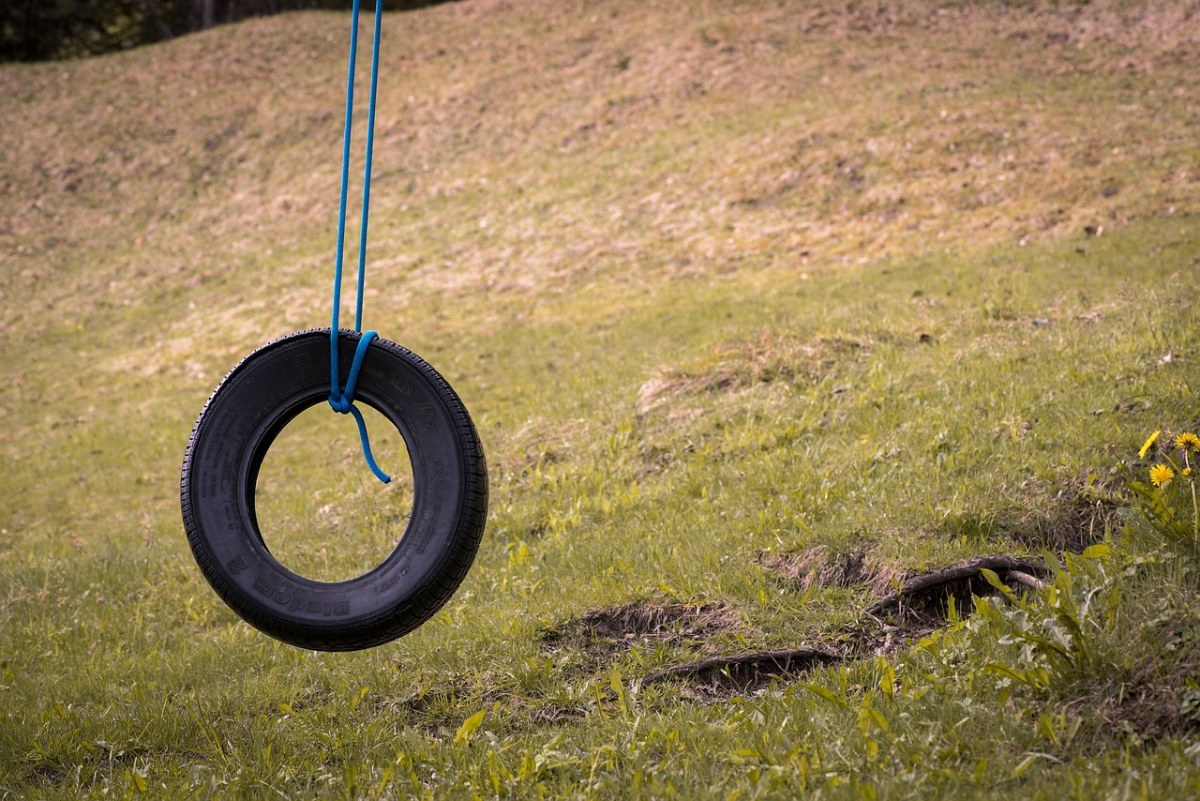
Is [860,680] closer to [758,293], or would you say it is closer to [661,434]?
[661,434]

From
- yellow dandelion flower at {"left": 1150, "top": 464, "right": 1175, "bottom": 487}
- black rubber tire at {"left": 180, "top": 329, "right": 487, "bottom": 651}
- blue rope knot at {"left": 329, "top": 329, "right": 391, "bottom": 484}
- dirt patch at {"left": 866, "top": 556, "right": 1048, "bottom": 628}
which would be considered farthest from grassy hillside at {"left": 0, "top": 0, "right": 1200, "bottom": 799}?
blue rope knot at {"left": 329, "top": 329, "right": 391, "bottom": 484}

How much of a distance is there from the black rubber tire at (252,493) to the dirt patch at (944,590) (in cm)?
191

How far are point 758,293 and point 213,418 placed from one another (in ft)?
29.5

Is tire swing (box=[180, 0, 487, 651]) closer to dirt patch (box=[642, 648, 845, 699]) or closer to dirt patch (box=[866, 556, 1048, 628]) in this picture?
dirt patch (box=[642, 648, 845, 699])

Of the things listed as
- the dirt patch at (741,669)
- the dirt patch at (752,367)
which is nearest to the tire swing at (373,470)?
the dirt patch at (741,669)

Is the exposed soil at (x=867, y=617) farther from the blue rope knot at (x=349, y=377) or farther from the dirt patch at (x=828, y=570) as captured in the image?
the blue rope knot at (x=349, y=377)

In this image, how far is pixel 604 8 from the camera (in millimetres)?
24969

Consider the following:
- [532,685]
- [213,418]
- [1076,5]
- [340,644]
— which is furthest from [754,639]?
[1076,5]

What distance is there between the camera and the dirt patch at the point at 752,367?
7785mm

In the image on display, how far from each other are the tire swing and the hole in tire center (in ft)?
6.73

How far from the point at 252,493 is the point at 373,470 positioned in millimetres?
596

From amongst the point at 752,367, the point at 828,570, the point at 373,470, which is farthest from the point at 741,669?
the point at 752,367

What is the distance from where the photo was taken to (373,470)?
145 inches

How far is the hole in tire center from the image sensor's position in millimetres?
6703
